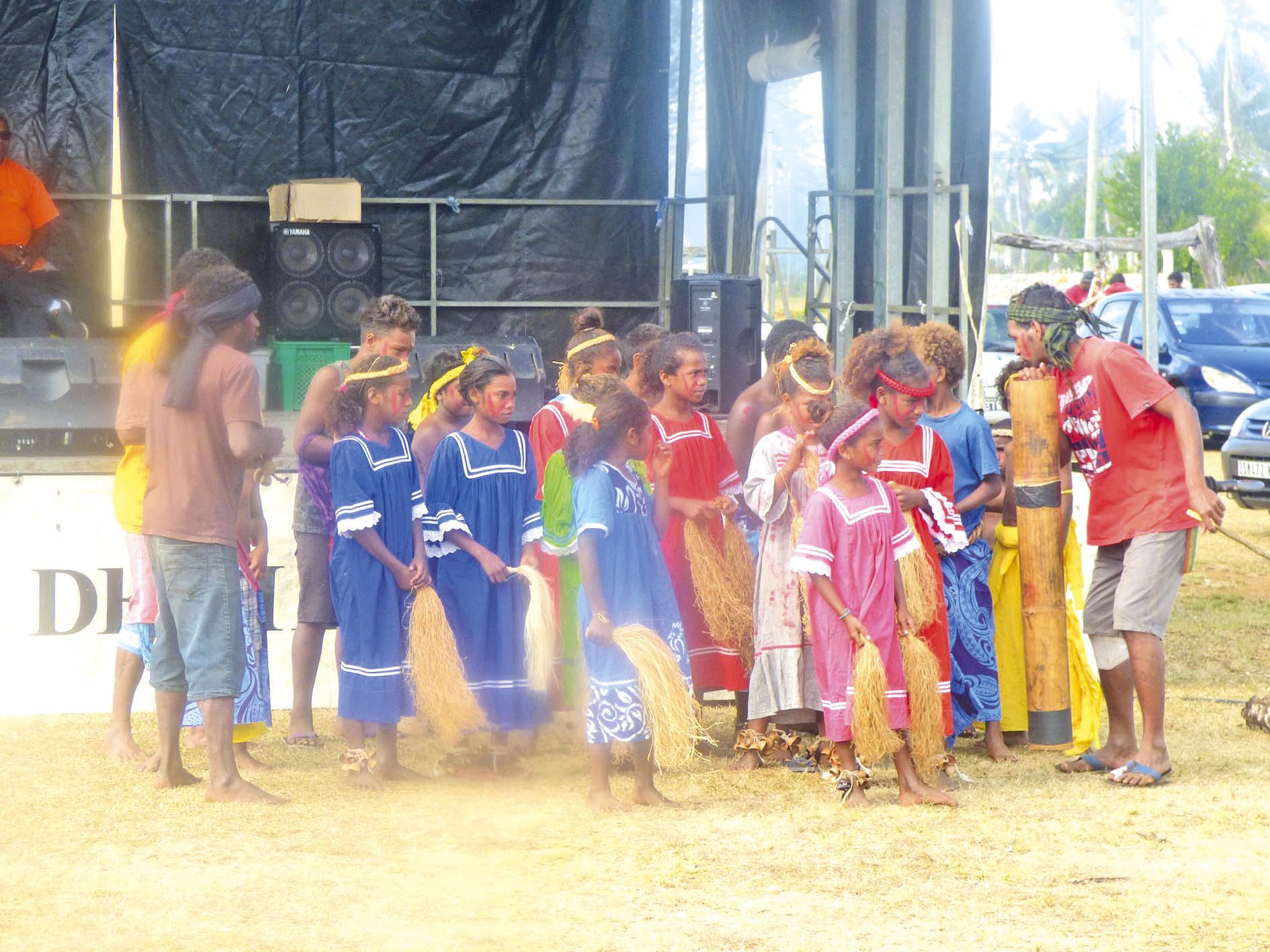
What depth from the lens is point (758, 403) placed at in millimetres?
6086

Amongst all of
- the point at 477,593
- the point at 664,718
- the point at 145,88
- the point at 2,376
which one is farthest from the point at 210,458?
the point at 145,88

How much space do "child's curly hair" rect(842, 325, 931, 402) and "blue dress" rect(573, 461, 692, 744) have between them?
0.85 meters

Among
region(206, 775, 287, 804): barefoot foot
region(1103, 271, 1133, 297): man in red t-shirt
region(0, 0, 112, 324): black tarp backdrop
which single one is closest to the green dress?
region(206, 775, 287, 804): barefoot foot

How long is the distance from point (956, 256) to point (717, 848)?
17.5 feet

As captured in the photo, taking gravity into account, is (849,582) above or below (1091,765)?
above

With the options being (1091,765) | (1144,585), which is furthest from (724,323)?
(1144,585)

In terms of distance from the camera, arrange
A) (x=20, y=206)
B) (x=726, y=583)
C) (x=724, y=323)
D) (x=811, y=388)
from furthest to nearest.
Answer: (x=724, y=323) → (x=20, y=206) → (x=726, y=583) → (x=811, y=388)

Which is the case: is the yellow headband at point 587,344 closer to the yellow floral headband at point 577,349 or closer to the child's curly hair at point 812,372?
the yellow floral headband at point 577,349

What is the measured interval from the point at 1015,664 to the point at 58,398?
201 inches

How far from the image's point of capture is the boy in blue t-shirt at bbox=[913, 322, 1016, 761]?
5.81 metres

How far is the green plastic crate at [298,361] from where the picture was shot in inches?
384

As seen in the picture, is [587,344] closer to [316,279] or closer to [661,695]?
[661,695]

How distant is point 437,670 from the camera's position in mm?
5293

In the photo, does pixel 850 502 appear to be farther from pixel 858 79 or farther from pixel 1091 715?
pixel 858 79
